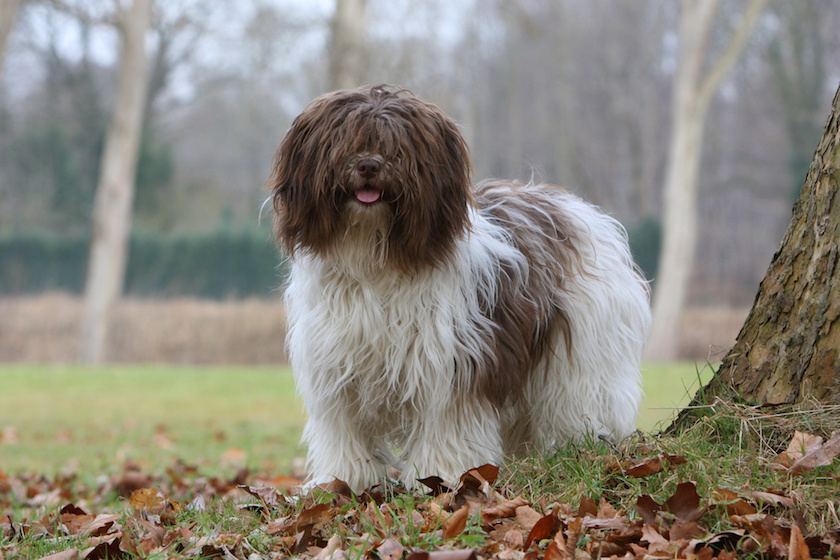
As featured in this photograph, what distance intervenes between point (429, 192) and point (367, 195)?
0.25 m

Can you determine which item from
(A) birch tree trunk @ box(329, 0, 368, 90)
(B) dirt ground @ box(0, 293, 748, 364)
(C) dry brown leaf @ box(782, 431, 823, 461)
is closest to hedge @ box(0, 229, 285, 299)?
(B) dirt ground @ box(0, 293, 748, 364)

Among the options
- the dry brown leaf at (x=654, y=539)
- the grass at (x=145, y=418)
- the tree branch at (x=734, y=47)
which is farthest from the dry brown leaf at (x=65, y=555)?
the tree branch at (x=734, y=47)

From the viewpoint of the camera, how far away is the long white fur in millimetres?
3404

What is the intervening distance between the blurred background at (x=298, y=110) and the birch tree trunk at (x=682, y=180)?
62 mm

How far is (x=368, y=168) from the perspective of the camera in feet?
10.5

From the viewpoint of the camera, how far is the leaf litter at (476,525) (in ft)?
8.15

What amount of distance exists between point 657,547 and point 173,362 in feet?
57.0

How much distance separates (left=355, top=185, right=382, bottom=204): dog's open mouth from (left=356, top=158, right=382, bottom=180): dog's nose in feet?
0.17

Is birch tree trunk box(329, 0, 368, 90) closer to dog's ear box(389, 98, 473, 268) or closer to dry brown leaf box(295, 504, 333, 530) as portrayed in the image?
dog's ear box(389, 98, 473, 268)

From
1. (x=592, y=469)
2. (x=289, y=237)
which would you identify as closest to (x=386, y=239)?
(x=289, y=237)

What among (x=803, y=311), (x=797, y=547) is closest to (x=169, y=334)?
(x=803, y=311)

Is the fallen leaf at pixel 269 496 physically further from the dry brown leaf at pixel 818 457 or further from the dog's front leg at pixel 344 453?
the dry brown leaf at pixel 818 457

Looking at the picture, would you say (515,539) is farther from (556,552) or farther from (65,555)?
(65,555)

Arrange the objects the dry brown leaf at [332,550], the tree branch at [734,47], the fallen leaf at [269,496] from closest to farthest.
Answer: the dry brown leaf at [332,550], the fallen leaf at [269,496], the tree branch at [734,47]
